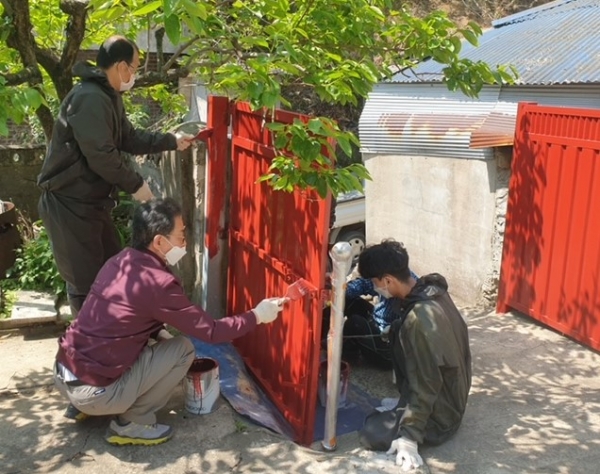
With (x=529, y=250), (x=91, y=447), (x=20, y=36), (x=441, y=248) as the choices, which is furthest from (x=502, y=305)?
(x=20, y=36)

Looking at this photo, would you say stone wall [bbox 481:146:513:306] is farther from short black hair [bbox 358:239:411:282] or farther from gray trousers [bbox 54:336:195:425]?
gray trousers [bbox 54:336:195:425]

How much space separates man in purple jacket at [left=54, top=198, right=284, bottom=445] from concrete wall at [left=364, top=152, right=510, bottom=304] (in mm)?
3250

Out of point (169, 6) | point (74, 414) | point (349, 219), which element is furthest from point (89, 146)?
point (349, 219)

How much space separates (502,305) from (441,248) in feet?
3.68

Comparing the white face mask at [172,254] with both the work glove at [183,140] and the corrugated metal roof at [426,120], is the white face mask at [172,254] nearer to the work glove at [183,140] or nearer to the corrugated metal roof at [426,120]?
the work glove at [183,140]

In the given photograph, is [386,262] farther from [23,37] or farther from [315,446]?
[23,37]

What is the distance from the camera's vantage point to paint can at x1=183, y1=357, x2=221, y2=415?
363 cm

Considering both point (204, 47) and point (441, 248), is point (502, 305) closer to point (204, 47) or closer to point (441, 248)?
point (441, 248)

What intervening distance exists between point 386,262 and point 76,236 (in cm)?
193

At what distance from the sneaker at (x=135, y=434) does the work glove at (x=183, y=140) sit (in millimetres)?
1909

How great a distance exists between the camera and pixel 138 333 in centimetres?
329

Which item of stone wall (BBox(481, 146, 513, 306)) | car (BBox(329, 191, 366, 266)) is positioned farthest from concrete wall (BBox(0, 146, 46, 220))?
stone wall (BBox(481, 146, 513, 306))

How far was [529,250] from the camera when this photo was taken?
17.9 ft

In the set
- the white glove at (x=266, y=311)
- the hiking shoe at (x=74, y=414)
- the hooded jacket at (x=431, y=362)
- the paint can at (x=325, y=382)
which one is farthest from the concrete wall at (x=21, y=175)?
the hooded jacket at (x=431, y=362)
